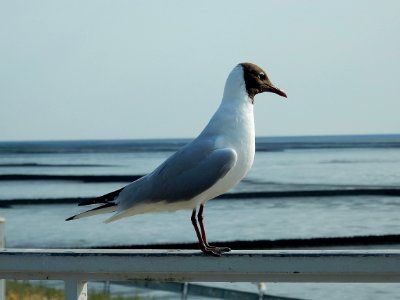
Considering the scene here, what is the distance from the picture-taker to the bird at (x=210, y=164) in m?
3.91

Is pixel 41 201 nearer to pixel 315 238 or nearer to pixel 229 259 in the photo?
pixel 315 238

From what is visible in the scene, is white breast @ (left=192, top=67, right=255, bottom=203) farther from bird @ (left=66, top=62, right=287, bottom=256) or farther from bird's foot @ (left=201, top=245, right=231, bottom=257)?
bird's foot @ (left=201, top=245, right=231, bottom=257)

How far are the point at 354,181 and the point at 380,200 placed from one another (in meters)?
17.5

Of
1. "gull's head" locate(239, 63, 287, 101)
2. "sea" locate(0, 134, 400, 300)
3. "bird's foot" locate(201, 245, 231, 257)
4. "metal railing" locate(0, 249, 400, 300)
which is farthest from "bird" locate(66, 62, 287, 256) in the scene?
"sea" locate(0, 134, 400, 300)

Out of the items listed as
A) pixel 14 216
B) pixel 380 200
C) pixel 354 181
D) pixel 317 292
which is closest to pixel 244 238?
pixel 317 292

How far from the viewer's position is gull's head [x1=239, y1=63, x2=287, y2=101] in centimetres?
417

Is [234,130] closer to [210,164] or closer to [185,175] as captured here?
[210,164]

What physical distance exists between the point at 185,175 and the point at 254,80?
1.73 feet

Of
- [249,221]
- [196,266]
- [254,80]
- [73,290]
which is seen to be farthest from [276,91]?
[249,221]

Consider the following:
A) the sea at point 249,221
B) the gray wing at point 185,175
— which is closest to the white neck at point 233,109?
the gray wing at point 185,175

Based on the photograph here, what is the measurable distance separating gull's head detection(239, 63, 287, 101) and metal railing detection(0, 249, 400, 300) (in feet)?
4.55

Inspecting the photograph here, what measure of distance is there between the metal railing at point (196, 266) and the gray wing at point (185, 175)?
107 cm

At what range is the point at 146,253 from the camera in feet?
9.46

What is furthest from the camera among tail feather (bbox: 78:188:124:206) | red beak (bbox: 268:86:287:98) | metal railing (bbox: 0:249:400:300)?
red beak (bbox: 268:86:287:98)
